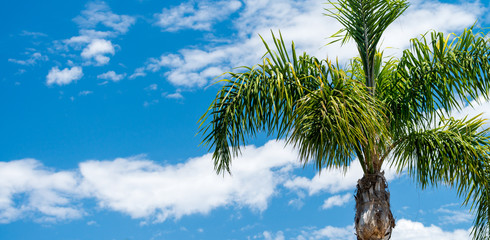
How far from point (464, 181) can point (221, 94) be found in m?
3.64

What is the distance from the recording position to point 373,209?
7102 millimetres

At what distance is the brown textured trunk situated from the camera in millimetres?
7023

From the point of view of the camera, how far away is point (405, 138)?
7574 millimetres

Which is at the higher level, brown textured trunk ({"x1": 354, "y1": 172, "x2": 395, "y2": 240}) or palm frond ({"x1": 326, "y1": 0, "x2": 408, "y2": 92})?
palm frond ({"x1": 326, "y1": 0, "x2": 408, "y2": 92})

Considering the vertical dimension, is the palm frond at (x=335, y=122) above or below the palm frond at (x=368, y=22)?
below

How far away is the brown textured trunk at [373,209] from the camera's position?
7.02 meters

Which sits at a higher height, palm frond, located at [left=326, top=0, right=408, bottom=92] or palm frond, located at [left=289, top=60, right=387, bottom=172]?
palm frond, located at [left=326, top=0, right=408, bottom=92]

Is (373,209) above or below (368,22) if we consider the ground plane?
below

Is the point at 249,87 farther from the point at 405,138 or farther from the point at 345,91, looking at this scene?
the point at 405,138

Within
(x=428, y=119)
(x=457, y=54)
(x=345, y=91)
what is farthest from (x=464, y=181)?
(x=345, y=91)

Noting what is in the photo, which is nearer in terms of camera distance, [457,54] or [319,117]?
[319,117]

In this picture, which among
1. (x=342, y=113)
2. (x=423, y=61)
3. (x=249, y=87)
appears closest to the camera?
(x=342, y=113)

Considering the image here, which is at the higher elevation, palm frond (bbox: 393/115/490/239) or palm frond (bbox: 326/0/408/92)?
palm frond (bbox: 326/0/408/92)

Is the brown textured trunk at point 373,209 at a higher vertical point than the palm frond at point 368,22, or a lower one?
lower
